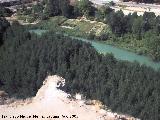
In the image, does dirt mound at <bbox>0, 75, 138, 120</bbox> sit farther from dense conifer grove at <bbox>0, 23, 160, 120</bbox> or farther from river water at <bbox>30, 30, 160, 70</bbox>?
river water at <bbox>30, 30, 160, 70</bbox>

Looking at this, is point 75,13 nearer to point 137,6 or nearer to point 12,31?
point 137,6

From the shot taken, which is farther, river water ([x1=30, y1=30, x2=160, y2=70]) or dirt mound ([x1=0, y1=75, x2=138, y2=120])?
river water ([x1=30, y1=30, x2=160, y2=70])

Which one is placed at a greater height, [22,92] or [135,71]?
[135,71]

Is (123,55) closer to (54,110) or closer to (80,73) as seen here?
(80,73)

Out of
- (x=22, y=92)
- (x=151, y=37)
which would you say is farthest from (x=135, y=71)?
(x=151, y=37)

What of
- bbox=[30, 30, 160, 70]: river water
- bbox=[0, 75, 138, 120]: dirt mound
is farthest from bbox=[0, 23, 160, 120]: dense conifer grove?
bbox=[30, 30, 160, 70]: river water

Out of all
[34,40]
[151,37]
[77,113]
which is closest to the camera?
[77,113]

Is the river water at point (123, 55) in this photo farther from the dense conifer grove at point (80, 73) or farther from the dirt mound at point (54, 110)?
the dirt mound at point (54, 110)
